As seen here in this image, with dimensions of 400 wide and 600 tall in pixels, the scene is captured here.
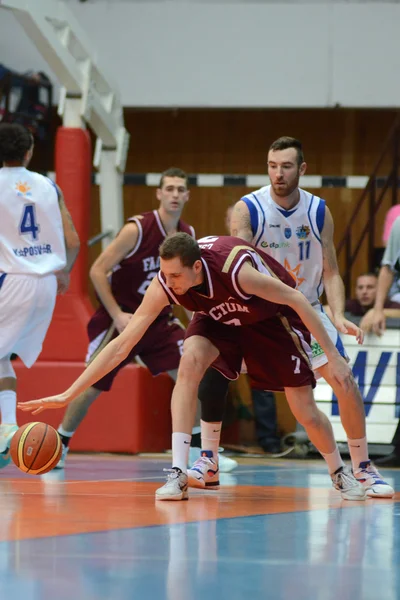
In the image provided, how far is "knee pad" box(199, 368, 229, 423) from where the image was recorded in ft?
19.9

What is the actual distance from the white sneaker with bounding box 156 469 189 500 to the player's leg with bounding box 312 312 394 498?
0.94 metres

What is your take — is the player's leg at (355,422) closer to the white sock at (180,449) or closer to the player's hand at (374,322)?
the white sock at (180,449)

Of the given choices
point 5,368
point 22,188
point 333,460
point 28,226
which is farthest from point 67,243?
point 333,460

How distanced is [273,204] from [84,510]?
2.29 metres

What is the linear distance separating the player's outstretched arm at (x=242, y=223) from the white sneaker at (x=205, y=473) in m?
1.22

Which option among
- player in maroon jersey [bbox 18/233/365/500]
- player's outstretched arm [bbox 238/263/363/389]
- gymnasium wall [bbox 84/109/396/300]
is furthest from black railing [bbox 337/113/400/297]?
player's outstretched arm [bbox 238/263/363/389]

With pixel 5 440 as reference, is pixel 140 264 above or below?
above

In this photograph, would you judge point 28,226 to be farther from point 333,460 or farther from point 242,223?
point 333,460

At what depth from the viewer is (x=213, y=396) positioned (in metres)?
6.22

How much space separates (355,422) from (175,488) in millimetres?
1152

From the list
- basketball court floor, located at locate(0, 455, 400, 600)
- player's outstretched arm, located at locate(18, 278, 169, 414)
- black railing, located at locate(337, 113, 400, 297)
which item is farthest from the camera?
black railing, located at locate(337, 113, 400, 297)

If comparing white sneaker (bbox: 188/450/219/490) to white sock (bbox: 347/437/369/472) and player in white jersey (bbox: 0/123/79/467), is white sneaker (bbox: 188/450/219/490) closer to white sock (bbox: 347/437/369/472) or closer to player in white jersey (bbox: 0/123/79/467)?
white sock (bbox: 347/437/369/472)

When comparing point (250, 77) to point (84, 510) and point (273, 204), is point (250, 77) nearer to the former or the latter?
point (273, 204)

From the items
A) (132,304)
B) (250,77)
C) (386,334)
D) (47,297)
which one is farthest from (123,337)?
(250,77)
